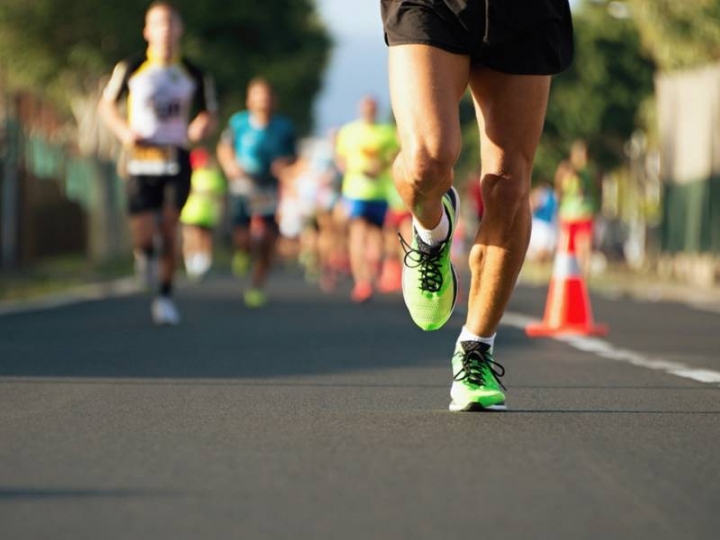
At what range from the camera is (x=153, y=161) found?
13.2 metres

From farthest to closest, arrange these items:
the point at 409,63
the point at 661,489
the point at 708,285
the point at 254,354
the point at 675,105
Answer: the point at 675,105 → the point at 708,285 → the point at 254,354 → the point at 409,63 → the point at 661,489

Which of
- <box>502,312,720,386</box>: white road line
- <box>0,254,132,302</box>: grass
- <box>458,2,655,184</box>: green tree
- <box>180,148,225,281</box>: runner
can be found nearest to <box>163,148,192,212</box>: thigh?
<box>502,312,720,386</box>: white road line

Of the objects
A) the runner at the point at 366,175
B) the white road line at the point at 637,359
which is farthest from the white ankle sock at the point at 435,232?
the runner at the point at 366,175

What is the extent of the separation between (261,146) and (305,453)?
12672mm

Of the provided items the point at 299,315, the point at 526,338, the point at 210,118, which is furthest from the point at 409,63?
the point at 299,315

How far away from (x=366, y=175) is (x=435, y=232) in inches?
515

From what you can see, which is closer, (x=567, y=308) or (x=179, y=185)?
(x=567, y=308)

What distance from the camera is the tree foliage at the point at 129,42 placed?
37938 mm

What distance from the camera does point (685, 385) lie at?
7883 millimetres

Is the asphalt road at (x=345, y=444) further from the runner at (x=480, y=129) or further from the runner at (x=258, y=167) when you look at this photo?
the runner at (x=258, y=167)

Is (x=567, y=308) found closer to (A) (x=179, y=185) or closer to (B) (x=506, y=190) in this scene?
(A) (x=179, y=185)

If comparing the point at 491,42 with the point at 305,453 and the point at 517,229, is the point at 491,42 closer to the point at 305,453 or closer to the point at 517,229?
the point at 517,229

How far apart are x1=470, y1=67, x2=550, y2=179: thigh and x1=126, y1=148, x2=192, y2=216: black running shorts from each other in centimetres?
666

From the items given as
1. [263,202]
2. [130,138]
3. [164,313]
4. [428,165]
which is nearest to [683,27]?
[263,202]
